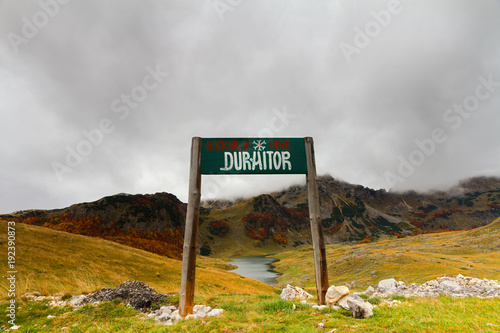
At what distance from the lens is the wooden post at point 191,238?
27.8 feet

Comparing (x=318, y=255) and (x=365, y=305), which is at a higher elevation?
(x=318, y=255)

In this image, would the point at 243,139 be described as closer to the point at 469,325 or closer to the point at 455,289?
the point at 469,325

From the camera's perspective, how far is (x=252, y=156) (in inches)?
382

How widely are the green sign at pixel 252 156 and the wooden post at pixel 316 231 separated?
32 centimetres

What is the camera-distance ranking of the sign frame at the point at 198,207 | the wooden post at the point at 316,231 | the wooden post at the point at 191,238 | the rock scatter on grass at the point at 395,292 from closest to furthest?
the rock scatter on grass at the point at 395,292 → the wooden post at the point at 191,238 → the sign frame at the point at 198,207 → the wooden post at the point at 316,231

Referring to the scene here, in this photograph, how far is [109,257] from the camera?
30156mm

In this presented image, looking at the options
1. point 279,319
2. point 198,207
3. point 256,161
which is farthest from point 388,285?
point 198,207

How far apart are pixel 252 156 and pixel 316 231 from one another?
14.0ft

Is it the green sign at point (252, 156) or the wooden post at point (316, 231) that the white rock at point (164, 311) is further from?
the wooden post at point (316, 231)

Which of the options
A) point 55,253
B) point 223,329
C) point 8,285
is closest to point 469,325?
point 223,329

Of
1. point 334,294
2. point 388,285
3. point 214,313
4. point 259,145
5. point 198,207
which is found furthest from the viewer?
point 388,285

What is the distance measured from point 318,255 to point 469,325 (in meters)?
4.61

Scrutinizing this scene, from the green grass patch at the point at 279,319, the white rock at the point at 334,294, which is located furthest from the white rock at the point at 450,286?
the white rock at the point at 334,294

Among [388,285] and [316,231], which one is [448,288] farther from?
[316,231]
